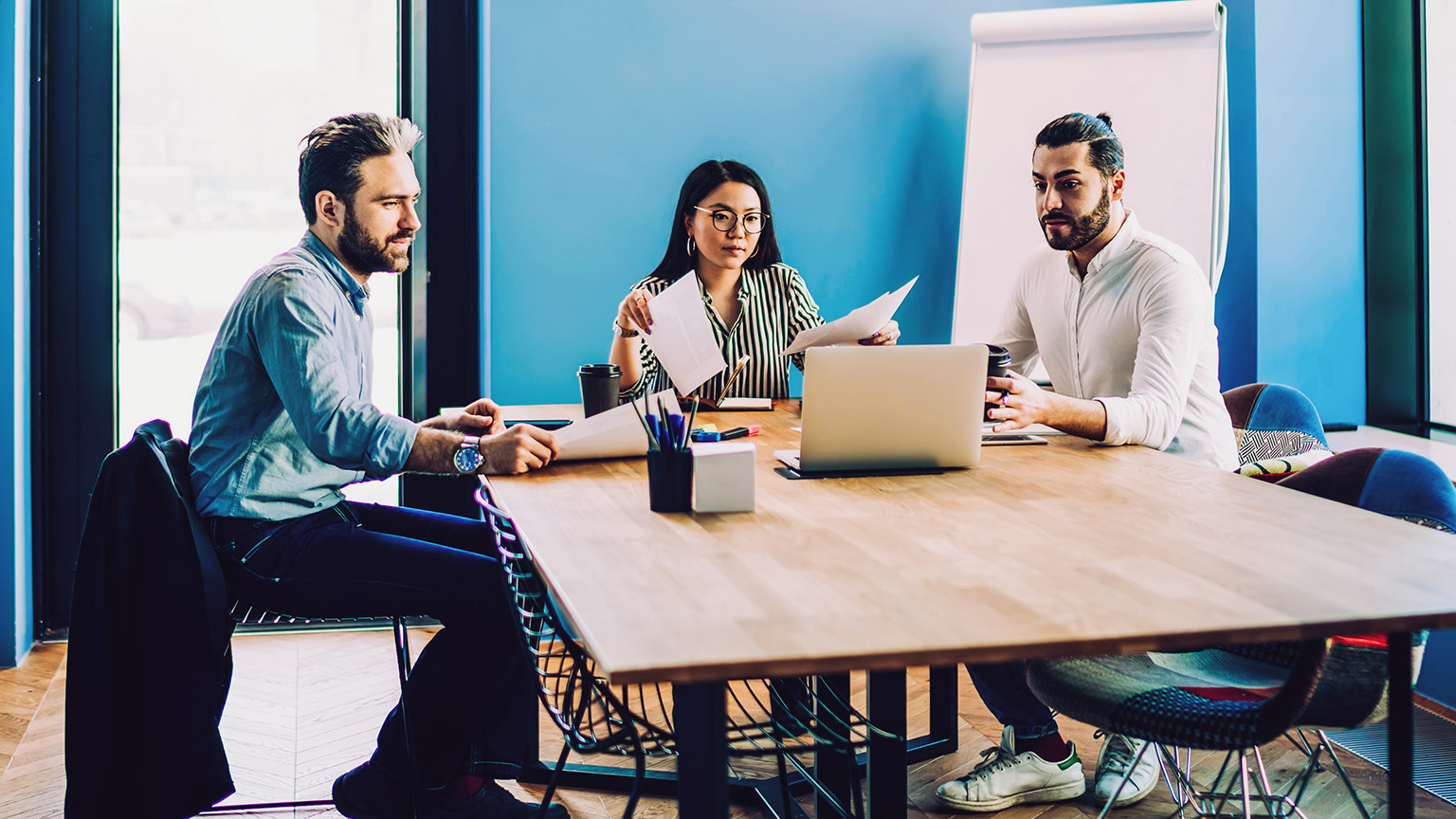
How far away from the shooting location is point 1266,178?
3.64 meters

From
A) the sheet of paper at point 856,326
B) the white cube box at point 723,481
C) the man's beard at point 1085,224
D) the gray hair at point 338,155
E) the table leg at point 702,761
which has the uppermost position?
the gray hair at point 338,155

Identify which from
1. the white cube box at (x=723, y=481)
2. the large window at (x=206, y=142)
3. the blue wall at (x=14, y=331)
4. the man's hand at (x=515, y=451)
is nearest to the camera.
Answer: the white cube box at (x=723, y=481)

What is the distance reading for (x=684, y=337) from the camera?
2.61 meters

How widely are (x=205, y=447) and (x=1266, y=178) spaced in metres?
3.23

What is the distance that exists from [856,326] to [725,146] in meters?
1.62

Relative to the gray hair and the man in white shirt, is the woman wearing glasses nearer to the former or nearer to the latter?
the man in white shirt

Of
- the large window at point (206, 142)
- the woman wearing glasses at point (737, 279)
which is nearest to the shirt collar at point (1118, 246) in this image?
the woman wearing glasses at point (737, 279)

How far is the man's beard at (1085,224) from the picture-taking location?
2643 mm

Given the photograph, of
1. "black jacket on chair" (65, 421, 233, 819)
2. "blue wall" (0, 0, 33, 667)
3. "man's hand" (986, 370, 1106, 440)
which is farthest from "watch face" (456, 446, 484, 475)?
"blue wall" (0, 0, 33, 667)

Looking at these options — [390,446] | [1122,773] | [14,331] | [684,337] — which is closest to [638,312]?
[684,337]

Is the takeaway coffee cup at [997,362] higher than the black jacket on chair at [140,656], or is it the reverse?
the takeaway coffee cup at [997,362]

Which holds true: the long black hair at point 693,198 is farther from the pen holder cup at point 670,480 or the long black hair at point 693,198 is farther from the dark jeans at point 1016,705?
the pen holder cup at point 670,480

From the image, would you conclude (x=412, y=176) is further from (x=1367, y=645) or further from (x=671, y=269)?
(x=1367, y=645)

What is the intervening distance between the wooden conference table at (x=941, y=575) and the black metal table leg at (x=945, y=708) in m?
0.88
